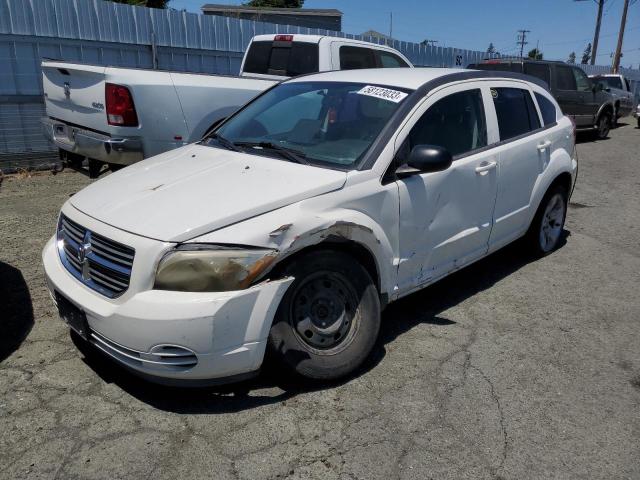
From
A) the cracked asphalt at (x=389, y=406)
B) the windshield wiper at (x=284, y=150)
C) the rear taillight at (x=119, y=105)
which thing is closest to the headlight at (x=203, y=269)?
the cracked asphalt at (x=389, y=406)

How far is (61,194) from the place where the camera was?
7.34 metres

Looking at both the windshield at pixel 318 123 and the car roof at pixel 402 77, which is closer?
the windshield at pixel 318 123

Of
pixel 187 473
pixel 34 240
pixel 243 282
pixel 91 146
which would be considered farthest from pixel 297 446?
pixel 91 146

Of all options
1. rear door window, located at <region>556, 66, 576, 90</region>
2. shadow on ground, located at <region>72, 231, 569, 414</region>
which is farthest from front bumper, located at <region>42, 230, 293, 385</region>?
rear door window, located at <region>556, 66, 576, 90</region>

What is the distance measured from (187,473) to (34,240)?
3820 millimetres

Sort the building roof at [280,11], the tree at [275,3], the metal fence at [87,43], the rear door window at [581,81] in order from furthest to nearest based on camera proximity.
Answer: the tree at [275,3] < the building roof at [280,11] < the rear door window at [581,81] < the metal fence at [87,43]

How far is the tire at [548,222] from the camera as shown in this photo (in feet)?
17.1

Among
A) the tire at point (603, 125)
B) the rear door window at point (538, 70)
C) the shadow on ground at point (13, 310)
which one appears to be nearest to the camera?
→ the shadow on ground at point (13, 310)

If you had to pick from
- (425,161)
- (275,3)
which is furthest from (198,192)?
(275,3)

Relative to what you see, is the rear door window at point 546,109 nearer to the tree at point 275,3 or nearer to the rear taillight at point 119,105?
the rear taillight at point 119,105

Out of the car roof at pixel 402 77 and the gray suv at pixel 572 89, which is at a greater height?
the car roof at pixel 402 77

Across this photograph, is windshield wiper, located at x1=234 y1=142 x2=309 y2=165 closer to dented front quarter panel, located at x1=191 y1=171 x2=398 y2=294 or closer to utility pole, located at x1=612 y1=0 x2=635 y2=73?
dented front quarter panel, located at x1=191 y1=171 x2=398 y2=294

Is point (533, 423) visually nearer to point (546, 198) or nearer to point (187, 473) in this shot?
point (187, 473)

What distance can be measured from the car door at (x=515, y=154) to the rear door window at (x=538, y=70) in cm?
916
